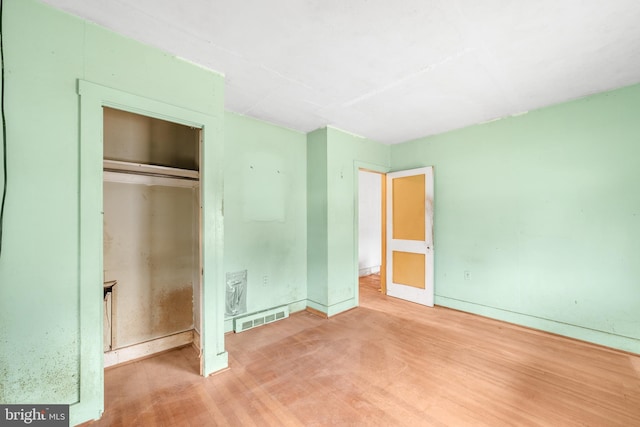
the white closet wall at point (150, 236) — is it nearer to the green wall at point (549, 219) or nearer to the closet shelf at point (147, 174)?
the closet shelf at point (147, 174)

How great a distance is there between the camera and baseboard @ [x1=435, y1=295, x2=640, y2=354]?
266 centimetres

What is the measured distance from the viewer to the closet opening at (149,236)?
2436 millimetres

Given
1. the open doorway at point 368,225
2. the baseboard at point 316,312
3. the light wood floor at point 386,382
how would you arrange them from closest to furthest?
the light wood floor at point 386,382 → the baseboard at point 316,312 → the open doorway at point 368,225

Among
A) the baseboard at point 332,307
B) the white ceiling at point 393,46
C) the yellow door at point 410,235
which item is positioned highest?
the white ceiling at point 393,46

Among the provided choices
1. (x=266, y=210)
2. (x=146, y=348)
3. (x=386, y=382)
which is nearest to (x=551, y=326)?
(x=386, y=382)

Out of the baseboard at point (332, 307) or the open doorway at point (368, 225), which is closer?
the baseboard at point (332, 307)

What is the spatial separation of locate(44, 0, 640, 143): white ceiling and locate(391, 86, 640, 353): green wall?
15.4 inches

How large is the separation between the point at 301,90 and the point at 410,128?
6.30 feet

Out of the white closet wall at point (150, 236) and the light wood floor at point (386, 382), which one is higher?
the white closet wall at point (150, 236)

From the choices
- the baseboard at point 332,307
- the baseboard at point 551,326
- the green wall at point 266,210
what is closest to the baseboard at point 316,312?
the baseboard at point 332,307

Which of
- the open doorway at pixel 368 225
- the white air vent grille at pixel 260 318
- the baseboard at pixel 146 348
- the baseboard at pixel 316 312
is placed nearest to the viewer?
the baseboard at pixel 146 348

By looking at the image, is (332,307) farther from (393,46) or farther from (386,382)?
(393,46)

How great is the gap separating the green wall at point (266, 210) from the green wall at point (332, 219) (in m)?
0.18

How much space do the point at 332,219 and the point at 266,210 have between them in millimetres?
954
